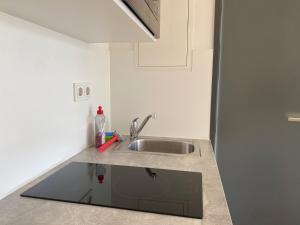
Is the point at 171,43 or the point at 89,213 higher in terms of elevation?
the point at 171,43

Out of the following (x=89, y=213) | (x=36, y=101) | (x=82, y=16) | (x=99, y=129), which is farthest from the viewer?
(x=99, y=129)

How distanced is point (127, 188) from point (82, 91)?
620mm

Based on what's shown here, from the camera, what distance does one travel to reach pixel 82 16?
0.80 metres

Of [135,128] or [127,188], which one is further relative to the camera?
[135,128]

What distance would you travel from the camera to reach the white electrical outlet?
1210mm

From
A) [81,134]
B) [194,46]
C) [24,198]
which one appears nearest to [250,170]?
[194,46]

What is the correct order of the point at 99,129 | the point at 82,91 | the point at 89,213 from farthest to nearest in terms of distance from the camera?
the point at 99,129, the point at 82,91, the point at 89,213

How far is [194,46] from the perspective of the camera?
1579 mm

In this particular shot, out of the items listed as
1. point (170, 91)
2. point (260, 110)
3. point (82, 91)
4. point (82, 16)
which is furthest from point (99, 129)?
point (260, 110)

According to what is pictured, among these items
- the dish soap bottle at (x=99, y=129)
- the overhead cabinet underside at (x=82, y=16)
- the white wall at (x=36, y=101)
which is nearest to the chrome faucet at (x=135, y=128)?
the dish soap bottle at (x=99, y=129)

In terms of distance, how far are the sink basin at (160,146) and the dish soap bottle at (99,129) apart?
9.6 inches

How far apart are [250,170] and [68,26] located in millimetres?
1402

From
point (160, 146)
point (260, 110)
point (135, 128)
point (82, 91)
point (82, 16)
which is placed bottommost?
point (160, 146)

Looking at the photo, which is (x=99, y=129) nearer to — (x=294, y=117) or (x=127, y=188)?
(x=127, y=188)
